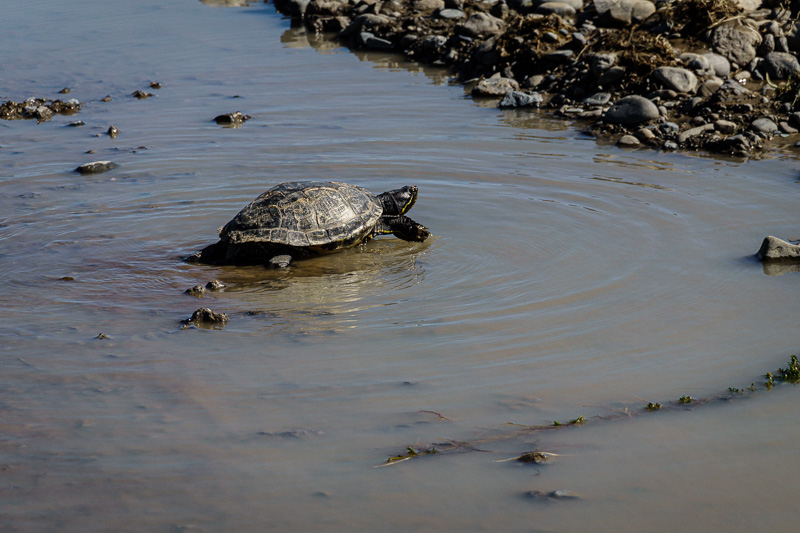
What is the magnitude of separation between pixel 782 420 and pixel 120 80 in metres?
15.1

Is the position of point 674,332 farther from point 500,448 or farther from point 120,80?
point 120,80

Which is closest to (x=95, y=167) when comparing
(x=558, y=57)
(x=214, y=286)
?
(x=214, y=286)

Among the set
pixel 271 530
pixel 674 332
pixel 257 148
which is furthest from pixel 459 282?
pixel 257 148

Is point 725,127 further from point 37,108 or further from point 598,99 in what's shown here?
point 37,108

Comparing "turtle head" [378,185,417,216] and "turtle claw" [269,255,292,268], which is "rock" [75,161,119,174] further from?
"turtle head" [378,185,417,216]

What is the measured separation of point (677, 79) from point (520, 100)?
2682 millimetres

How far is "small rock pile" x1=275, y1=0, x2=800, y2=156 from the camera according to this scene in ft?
40.1

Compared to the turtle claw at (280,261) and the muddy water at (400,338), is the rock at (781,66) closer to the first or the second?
the muddy water at (400,338)

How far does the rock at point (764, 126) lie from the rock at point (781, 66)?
77.6 inches

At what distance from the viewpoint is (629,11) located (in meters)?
15.7

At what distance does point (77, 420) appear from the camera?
4.86 meters

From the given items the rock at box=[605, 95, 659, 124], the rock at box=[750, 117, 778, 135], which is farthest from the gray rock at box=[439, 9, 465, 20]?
the rock at box=[750, 117, 778, 135]

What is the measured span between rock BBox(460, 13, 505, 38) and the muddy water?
14.8ft

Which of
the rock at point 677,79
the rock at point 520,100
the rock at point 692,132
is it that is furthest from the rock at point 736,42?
the rock at point 520,100
